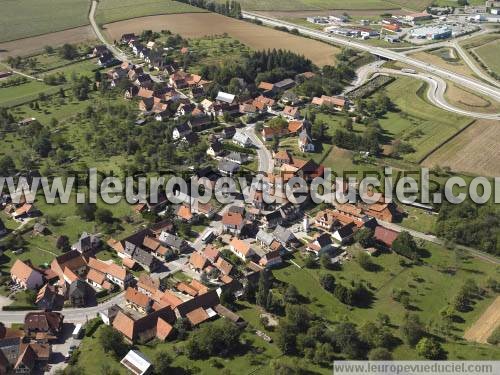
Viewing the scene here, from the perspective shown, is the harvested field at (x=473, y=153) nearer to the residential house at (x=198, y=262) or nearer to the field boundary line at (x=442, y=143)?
the field boundary line at (x=442, y=143)

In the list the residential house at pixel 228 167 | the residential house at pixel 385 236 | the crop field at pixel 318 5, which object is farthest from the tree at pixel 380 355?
the crop field at pixel 318 5

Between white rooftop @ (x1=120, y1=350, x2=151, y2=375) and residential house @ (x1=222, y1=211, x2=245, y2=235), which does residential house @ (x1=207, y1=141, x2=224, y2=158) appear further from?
white rooftop @ (x1=120, y1=350, x2=151, y2=375)

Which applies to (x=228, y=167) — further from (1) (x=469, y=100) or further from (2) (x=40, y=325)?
(1) (x=469, y=100)

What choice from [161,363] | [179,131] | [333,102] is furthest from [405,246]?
[333,102]

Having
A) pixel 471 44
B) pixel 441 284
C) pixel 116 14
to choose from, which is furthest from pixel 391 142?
pixel 116 14

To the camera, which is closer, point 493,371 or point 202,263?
point 493,371

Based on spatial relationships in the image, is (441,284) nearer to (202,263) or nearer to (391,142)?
(202,263)

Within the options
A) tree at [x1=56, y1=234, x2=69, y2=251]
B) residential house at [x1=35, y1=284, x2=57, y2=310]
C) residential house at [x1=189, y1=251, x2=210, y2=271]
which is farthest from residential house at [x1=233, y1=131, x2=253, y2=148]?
residential house at [x1=35, y1=284, x2=57, y2=310]

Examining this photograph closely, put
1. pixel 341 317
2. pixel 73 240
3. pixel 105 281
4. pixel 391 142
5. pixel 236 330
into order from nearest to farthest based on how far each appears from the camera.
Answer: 1. pixel 236 330
2. pixel 341 317
3. pixel 105 281
4. pixel 73 240
5. pixel 391 142

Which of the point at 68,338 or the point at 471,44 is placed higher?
the point at 471,44
